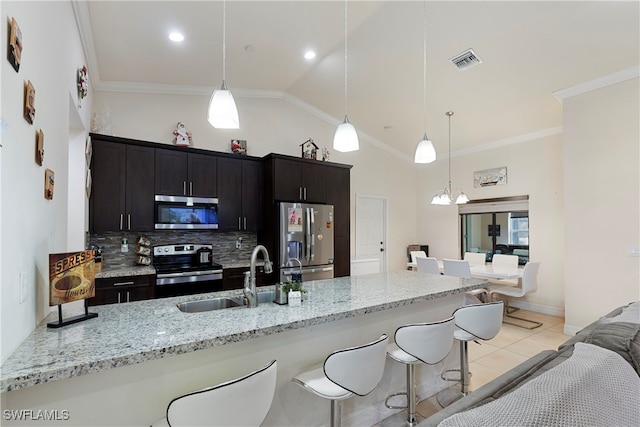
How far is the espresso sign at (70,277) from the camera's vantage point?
126 centimetres

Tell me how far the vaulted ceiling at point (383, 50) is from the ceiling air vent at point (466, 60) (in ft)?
0.19

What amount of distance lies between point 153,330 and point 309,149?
4.04 meters

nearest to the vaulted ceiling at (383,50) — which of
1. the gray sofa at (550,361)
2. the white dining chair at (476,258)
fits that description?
the white dining chair at (476,258)

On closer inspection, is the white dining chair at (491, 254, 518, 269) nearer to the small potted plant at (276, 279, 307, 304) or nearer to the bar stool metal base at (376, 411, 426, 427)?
the bar stool metal base at (376, 411, 426, 427)

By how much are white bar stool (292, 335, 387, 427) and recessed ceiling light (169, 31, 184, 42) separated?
3.22 metres

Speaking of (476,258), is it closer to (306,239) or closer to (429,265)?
(429,265)

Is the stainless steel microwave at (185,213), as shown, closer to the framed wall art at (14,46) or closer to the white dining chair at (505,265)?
the framed wall art at (14,46)

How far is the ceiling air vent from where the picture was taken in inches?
138

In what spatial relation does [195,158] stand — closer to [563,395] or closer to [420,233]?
[563,395]

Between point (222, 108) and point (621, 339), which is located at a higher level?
point (222, 108)

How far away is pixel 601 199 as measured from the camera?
362 cm

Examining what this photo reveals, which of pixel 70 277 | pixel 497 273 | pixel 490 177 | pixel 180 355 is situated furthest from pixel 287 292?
pixel 490 177

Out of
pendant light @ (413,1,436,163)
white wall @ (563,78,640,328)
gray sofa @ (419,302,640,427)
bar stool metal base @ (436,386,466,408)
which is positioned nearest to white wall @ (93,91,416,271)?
pendant light @ (413,1,436,163)

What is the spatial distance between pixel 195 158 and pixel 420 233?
193 inches
